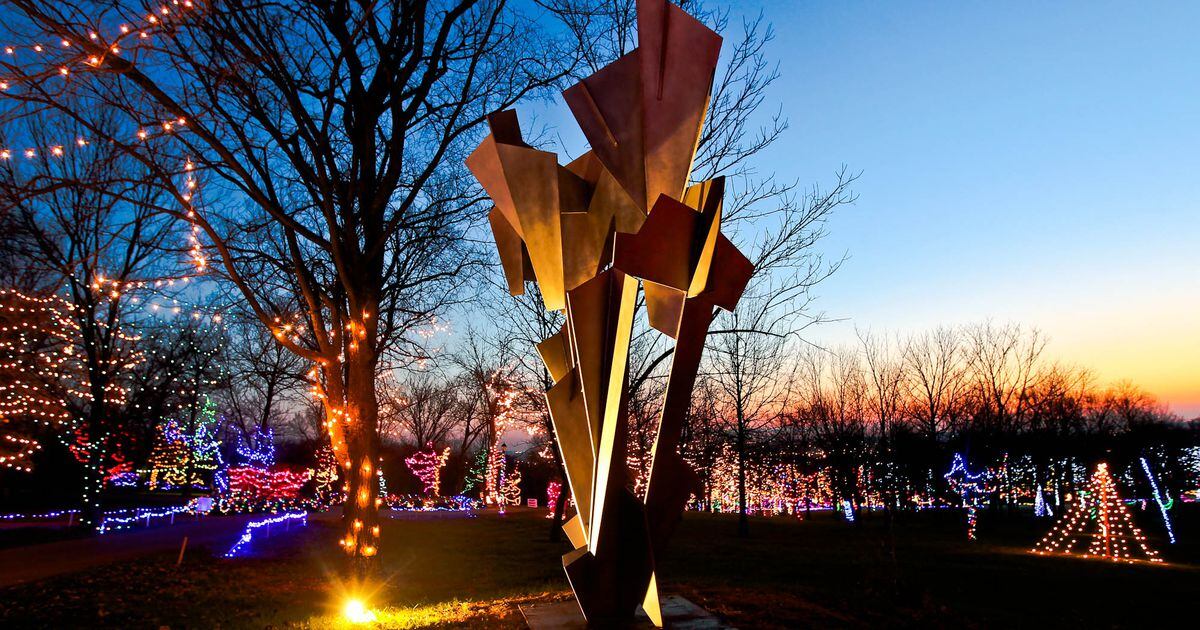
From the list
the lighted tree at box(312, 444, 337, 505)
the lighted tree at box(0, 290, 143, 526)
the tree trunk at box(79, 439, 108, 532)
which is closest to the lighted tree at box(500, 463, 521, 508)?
the lighted tree at box(312, 444, 337, 505)

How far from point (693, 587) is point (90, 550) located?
45.9ft

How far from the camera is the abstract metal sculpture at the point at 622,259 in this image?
18.3 feet

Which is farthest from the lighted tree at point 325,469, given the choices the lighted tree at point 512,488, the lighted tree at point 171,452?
the lighted tree at point 512,488

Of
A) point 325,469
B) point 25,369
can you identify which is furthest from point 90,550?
point 325,469

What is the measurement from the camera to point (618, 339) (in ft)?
20.0

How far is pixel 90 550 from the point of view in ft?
48.5

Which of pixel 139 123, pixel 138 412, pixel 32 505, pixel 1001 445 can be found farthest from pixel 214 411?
pixel 1001 445

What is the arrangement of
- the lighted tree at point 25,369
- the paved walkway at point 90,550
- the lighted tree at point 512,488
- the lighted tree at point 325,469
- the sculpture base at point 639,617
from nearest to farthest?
1. the sculpture base at point 639,617
2. the paved walkway at point 90,550
3. the lighted tree at point 25,369
4. the lighted tree at point 325,469
5. the lighted tree at point 512,488

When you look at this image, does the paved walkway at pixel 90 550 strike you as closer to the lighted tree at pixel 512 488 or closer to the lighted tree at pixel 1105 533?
the lighted tree at pixel 512 488

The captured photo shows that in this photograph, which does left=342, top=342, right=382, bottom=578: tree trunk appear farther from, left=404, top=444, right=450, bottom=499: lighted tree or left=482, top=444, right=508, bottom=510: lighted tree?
left=404, top=444, right=450, bottom=499: lighted tree

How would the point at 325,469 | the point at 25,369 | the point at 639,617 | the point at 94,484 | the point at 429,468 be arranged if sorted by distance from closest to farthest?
the point at 639,617 < the point at 25,369 < the point at 94,484 < the point at 325,469 < the point at 429,468

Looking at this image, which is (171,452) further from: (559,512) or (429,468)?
(429,468)

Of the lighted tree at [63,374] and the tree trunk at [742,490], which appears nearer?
the lighted tree at [63,374]

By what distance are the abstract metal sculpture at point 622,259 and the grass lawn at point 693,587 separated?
1.14 metres
